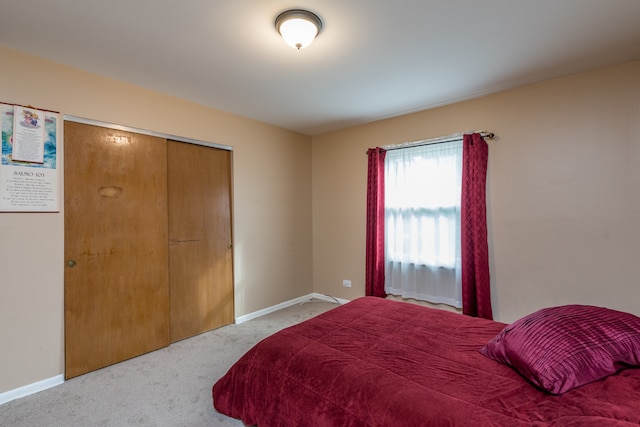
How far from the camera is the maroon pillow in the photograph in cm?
125

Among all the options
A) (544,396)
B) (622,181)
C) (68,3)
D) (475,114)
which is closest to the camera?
(544,396)

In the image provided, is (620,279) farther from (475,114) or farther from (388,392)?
(388,392)

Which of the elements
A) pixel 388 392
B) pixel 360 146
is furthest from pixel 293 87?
pixel 388 392

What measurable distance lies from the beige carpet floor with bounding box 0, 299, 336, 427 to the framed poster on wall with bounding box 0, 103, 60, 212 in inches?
54.3

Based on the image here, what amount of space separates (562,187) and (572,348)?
6.30ft

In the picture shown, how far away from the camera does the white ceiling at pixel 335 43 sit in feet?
5.78

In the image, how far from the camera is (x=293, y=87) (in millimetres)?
2859

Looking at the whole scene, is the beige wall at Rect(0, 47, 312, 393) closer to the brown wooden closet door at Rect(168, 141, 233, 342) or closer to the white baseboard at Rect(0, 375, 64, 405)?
the white baseboard at Rect(0, 375, 64, 405)

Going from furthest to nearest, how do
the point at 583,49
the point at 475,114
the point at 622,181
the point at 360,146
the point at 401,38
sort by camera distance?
the point at 360,146, the point at 475,114, the point at 622,181, the point at 583,49, the point at 401,38

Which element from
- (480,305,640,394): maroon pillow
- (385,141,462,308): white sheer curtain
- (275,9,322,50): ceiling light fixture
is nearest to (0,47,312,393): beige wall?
(385,141,462,308): white sheer curtain

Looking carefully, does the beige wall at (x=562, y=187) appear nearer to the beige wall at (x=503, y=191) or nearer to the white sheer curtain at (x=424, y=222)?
the beige wall at (x=503, y=191)

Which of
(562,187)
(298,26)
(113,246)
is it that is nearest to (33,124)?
(113,246)

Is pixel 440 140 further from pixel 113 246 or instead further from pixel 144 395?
pixel 144 395

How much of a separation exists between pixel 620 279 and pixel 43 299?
454cm
